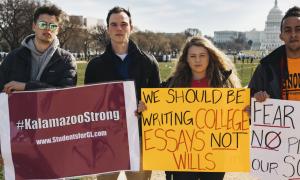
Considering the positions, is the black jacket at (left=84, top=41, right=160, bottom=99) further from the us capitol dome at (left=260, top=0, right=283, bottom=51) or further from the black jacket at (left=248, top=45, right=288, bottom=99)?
the us capitol dome at (left=260, top=0, right=283, bottom=51)

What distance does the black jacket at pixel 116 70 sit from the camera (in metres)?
5.39

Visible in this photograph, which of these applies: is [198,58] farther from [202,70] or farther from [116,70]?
[116,70]

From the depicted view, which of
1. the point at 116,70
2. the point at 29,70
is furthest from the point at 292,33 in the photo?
the point at 29,70

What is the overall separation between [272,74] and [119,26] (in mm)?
1681

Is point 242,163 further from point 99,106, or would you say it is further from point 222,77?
point 99,106

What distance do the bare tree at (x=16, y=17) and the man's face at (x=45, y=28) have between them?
59737 mm

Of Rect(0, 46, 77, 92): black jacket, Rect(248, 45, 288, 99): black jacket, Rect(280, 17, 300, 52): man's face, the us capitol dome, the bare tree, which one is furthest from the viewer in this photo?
the us capitol dome

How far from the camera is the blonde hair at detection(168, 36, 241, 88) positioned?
207 inches

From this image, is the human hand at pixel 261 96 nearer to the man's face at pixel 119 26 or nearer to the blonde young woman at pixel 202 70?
the blonde young woman at pixel 202 70

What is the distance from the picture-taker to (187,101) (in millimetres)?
5328

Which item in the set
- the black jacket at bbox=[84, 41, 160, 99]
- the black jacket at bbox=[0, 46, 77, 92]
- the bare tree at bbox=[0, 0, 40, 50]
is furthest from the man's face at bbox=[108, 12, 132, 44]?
the bare tree at bbox=[0, 0, 40, 50]

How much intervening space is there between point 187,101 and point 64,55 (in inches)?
55.9

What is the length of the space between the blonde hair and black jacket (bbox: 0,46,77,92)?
45.9 inches

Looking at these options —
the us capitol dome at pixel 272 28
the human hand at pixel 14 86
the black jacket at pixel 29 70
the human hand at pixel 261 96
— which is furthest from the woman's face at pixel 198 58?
the us capitol dome at pixel 272 28
